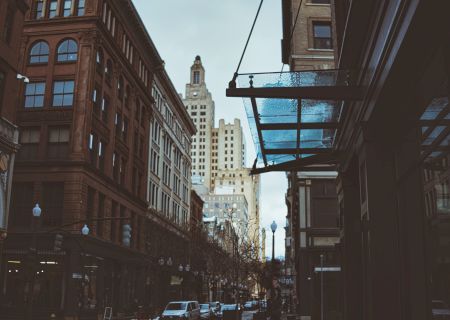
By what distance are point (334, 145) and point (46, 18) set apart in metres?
43.2

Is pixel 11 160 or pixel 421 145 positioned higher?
pixel 11 160

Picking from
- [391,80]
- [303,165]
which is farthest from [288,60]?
[391,80]

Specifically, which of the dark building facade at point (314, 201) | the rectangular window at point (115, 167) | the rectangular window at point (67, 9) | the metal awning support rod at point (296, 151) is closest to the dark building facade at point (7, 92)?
the rectangular window at point (67, 9)

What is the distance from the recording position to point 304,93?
28.8 feet

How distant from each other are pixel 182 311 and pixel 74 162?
15.7 meters

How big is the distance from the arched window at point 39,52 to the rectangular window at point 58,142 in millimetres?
6717

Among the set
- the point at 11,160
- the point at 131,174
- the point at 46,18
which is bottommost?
the point at 11,160

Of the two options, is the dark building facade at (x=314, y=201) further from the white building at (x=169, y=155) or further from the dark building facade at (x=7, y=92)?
the white building at (x=169, y=155)

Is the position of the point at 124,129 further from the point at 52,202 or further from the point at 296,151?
the point at 296,151

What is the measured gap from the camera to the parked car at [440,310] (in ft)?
21.1

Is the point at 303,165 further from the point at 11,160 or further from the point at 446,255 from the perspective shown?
the point at 11,160

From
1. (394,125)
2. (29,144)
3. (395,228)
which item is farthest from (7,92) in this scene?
(395,228)

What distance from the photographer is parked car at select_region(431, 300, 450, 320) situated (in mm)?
6427

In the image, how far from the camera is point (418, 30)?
6.14m
